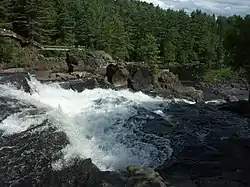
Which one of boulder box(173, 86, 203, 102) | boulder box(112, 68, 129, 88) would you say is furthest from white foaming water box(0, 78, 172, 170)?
boulder box(173, 86, 203, 102)

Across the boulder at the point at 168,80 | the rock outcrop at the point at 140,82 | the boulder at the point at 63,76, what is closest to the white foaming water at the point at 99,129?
the boulder at the point at 63,76

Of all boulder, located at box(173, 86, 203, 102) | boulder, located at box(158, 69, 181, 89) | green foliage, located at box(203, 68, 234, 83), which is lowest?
green foliage, located at box(203, 68, 234, 83)

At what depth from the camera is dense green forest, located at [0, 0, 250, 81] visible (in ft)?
105

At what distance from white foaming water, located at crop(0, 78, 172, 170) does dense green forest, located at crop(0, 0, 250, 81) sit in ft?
37.3

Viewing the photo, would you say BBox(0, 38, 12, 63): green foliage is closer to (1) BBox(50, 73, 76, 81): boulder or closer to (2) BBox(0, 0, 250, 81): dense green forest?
(1) BBox(50, 73, 76, 81): boulder

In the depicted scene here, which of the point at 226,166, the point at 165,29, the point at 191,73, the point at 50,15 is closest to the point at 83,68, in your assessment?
the point at 50,15

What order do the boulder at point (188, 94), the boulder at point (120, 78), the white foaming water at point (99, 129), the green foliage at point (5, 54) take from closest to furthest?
the white foaming water at point (99, 129), the boulder at point (120, 78), the green foliage at point (5, 54), the boulder at point (188, 94)

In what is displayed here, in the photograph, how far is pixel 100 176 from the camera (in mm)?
11484

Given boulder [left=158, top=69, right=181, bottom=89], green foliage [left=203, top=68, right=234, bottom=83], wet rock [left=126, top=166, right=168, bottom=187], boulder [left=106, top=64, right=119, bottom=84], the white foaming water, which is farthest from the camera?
green foliage [left=203, top=68, right=234, bottom=83]

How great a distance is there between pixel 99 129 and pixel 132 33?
58465 mm

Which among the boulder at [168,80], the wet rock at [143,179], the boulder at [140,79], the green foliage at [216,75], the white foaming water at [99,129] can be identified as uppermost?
the wet rock at [143,179]

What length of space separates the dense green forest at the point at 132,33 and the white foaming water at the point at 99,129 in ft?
37.3

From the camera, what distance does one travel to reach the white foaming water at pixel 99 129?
46.6ft

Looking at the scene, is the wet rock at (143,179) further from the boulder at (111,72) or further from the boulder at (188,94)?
the boulder at (188,94)
